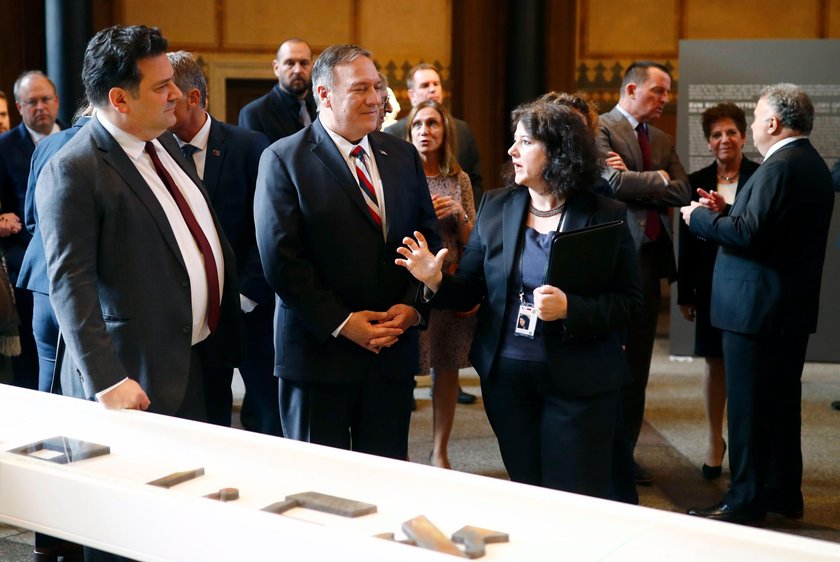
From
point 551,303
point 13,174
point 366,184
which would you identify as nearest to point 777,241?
point 551,303

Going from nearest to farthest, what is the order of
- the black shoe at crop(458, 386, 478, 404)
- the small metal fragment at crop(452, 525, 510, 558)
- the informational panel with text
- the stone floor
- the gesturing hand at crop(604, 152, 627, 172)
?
the small metal fragment at crop(452, 525, 510, 558)
the stone floor
the gesturing hand at crop(604, 152, 627, 172)
the black shoe at crop(458, 386, 478, 404)
the informational panel with text

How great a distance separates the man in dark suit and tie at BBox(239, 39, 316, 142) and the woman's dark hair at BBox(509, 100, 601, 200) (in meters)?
2.64

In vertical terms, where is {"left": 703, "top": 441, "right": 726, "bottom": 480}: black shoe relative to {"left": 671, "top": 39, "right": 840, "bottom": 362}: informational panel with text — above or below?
below

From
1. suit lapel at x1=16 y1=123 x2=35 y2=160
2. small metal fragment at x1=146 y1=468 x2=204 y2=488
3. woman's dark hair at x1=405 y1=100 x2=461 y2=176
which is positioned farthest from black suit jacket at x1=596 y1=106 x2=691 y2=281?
small metal fragment at x1=146 y1=468 x2=204 y2=488

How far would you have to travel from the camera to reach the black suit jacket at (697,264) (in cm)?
474

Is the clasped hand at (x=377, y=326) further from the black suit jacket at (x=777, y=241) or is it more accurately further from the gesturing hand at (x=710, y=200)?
the gesturing hand at (x=710, y=200)

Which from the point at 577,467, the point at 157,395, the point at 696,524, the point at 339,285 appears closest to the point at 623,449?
the point at 577,467

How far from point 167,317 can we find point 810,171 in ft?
8.62

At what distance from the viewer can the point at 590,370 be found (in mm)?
3152

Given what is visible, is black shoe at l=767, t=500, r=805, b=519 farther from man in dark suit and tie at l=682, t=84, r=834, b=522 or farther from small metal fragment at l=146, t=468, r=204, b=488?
small metal fragment at l=146, t=468, r=204, b=488

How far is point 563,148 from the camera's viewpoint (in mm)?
3193

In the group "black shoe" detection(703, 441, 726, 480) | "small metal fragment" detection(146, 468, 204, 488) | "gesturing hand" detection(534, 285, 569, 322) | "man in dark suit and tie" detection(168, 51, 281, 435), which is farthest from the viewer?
"black shoe" detection(703, 441, 726, 480)

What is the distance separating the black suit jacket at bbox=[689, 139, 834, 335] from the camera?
13.2 feet

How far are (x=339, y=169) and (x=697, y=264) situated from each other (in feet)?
7.16
